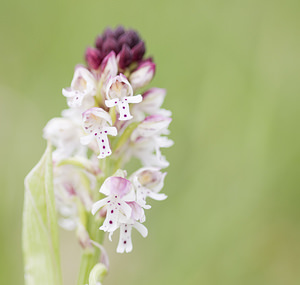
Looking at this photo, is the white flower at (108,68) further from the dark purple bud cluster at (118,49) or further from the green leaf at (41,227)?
the green leaf at (41,227)

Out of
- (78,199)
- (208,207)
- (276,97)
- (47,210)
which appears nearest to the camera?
(47,210)

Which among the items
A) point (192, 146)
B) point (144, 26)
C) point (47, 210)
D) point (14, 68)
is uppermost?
point (144, 26)

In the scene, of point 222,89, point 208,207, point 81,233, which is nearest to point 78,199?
point 81,233

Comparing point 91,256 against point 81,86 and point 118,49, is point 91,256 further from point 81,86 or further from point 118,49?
point 118,49

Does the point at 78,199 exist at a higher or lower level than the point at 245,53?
lower

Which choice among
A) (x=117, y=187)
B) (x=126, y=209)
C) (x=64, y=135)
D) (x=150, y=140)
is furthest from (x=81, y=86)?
(x=126, y=209)

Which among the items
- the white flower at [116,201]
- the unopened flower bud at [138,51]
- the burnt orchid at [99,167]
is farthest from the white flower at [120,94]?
the white flower at [116,201]

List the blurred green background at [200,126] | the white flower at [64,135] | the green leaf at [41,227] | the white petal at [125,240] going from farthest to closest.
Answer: the blurred green background at [200,126] < the white flower at [64,135] < the green leaf at [41,227] < the white petal at [125,240]

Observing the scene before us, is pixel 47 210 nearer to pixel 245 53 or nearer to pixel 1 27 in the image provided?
pixel 245 53
